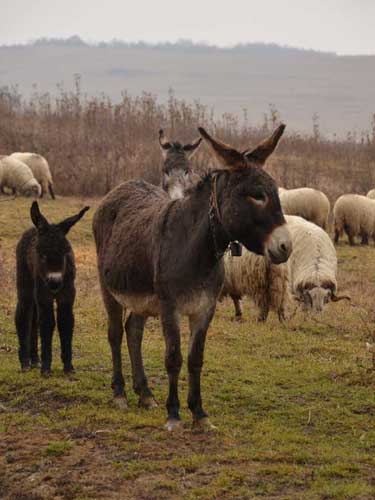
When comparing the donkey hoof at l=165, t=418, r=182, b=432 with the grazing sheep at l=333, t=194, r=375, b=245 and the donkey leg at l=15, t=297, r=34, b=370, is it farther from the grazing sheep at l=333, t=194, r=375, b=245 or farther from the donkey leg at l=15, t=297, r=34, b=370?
the grazing sheep at l=333, t=194, r=375, b=245

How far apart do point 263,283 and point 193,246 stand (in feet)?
20.6

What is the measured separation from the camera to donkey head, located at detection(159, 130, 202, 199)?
11.1 m

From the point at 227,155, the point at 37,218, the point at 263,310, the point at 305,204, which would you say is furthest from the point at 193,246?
the point at 305,204

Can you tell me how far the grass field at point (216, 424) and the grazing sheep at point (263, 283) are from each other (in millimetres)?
1181

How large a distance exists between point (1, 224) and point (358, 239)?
11.2m

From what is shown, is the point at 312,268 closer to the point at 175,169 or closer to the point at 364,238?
the point at 175,169

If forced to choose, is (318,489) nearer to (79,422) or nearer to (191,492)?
(191,492)

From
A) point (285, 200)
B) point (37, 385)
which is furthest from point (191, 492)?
point (285, 200)

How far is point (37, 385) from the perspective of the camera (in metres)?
8.23

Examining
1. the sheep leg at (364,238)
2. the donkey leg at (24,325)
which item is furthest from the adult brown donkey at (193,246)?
the sheep leg at (364,238)

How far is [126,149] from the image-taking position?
31516 millimetres

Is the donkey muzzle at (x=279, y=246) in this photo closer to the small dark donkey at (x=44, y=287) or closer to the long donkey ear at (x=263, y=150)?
the long donkey ear at (x=263, y=150)

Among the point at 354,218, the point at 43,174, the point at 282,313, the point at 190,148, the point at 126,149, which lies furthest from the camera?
the point at 126,149

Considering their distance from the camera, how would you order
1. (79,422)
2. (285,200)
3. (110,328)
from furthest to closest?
(285,200) < (110,328) < (79,422)
